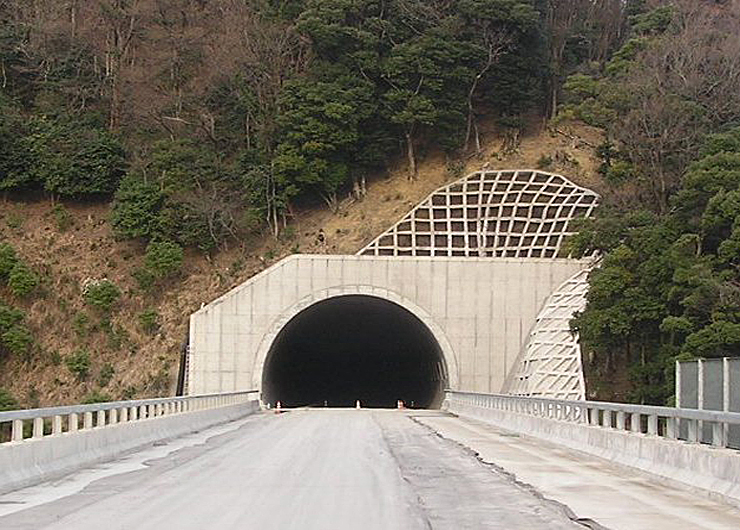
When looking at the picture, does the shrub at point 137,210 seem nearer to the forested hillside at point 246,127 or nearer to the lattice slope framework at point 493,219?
the forested hillside at point 246,127

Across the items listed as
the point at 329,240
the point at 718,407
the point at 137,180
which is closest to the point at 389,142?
the point at 329,240

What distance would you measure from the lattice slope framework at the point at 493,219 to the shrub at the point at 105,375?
1441cm

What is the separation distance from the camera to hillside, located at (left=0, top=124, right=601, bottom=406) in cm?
6400

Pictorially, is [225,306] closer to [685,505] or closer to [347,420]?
[347,420]

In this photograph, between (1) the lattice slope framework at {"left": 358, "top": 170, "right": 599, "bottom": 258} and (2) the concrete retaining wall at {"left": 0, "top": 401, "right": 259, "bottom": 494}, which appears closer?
(2) the concrete retaining wall at {"left": 0, "top": 401, "right": 259, "bottom": 494}

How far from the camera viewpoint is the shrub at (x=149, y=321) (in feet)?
216

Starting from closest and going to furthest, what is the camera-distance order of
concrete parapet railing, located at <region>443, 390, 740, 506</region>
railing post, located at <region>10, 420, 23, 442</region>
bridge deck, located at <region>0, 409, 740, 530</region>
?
bridge deck, located at <region>0, 409, 740, 530</region>
concrete parapet railing, located at <region>443, 390, 740, 506</region>
railing post, located at <region>10, 420, 23, 442</region>

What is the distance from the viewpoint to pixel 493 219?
64.8 m

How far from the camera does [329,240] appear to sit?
227ft

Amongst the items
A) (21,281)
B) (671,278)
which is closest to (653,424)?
(671,278)

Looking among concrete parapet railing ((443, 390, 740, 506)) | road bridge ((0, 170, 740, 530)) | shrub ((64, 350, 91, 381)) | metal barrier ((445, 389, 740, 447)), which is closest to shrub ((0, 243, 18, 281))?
shrub ((64, 350, 91, 381))

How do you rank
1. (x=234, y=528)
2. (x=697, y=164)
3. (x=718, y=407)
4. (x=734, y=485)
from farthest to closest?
(x=697, y=164), (x=718, y=407), (x=734, y=485), (x=234, y=528)

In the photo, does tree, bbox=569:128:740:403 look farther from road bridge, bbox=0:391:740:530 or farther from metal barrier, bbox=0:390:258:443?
metal barrier, bbox=0:390:258:443

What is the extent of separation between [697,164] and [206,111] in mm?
37140
